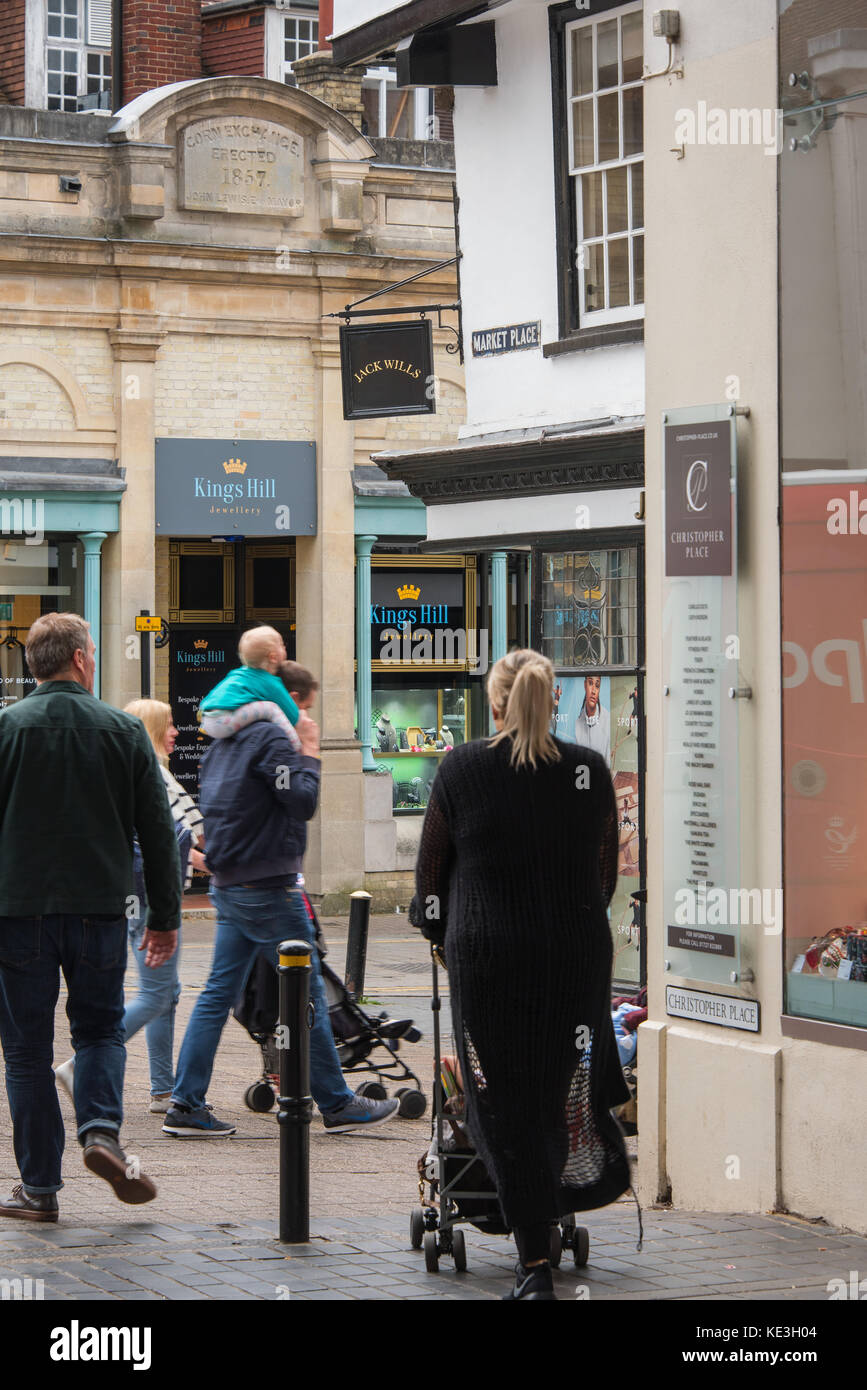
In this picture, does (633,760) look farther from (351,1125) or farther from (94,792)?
(94,792)

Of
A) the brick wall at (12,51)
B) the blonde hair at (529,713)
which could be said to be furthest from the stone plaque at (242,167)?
the blonde hair at (529,713)

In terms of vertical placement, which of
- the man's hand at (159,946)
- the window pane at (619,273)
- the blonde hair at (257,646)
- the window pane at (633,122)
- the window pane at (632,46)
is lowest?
the man's hand at (159,946)

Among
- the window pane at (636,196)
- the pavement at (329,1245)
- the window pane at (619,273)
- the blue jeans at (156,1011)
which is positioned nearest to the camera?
the pavement at (329,1245)

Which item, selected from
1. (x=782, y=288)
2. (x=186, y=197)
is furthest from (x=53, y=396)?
(x=782, y=288)

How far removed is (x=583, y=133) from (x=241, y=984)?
582cm

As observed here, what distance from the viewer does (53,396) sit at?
18703mm

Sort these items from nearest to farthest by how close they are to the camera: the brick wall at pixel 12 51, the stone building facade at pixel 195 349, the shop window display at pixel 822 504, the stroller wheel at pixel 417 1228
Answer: the stroller wheel at pixel 417 1228
the shop window display at pixel 822 504
the stone building facade at pixel 195 349
the brick wall at pixel 12 51

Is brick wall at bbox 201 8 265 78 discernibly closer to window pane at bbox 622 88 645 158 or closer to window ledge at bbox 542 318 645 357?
window ledge at bbox 542 318 645 357

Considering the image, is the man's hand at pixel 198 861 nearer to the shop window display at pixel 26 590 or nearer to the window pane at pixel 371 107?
the shop window display at pixel 26 590

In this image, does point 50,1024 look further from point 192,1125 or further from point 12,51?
point 12,51

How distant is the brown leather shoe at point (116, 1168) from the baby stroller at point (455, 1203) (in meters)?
0.93

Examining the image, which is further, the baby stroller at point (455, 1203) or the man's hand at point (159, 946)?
the man's hand at point (159, 946)

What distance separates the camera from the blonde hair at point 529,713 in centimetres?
590

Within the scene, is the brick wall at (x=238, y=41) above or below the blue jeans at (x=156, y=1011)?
above
